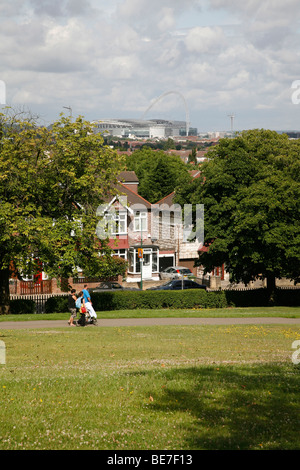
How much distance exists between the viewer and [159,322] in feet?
104

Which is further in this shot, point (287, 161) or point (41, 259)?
point (287, 161)

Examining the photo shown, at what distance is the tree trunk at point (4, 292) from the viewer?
121 ft

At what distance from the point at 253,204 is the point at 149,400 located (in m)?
33.6

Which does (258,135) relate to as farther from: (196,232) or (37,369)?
(37,369)

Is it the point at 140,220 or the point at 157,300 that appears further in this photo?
the point at 140,220

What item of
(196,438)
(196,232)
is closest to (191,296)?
(196,232)

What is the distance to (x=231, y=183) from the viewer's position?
150 ft

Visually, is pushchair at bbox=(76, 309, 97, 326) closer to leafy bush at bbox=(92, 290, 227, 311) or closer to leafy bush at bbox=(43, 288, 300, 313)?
leafy bush at bbox=(43, 288, 300, 313)

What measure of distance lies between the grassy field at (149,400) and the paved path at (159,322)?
11.7 m

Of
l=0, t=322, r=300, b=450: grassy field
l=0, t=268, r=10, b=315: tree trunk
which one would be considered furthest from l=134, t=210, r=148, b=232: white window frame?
l=0, t=322, r=300, b=450: grassy field

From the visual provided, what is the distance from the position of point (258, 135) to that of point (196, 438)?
42.0 m

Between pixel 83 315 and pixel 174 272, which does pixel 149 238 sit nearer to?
pixel 174 272

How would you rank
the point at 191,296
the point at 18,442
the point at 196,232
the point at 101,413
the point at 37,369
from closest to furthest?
1. the point at 18,442
2. the point at 101,413
3. the point at 37,369
4. the point at 191,296
5. the point at 196,232

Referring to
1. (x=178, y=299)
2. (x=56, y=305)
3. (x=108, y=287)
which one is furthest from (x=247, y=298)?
(x=108, y=287)
